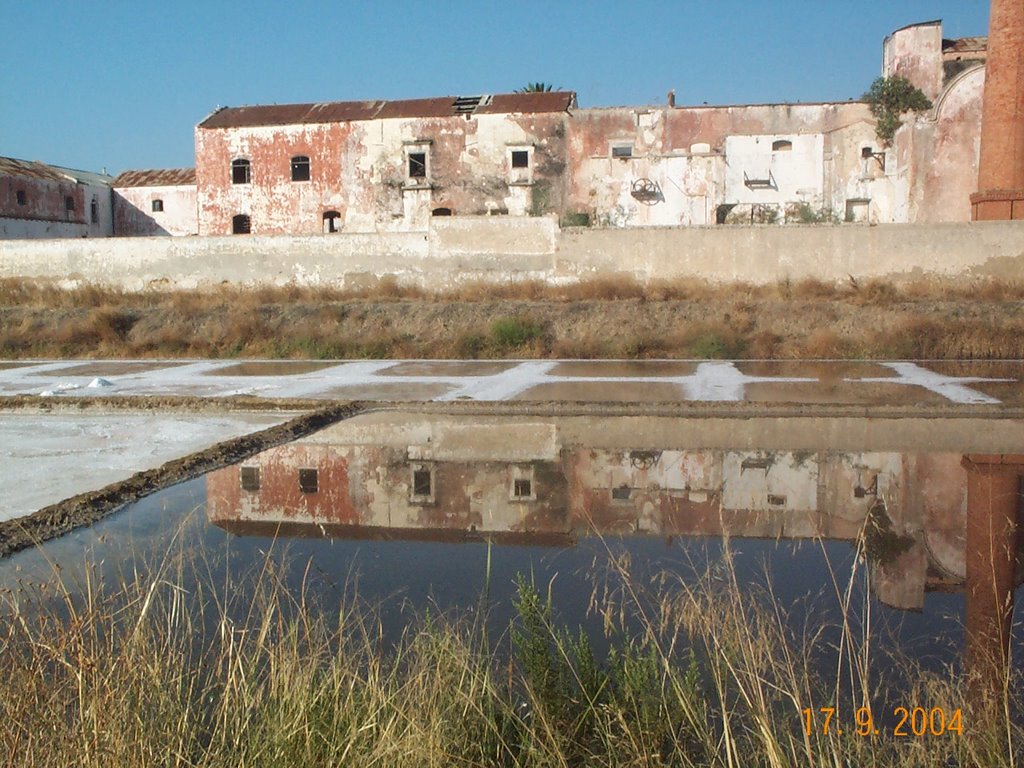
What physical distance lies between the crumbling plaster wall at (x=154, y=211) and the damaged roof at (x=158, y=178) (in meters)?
0.22

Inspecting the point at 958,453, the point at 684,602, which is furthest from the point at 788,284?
the point at 684,602

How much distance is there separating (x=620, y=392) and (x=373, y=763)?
11667mm

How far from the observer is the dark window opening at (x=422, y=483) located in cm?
894

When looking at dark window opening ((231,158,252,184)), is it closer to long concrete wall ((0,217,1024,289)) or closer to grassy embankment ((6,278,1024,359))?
long concrete wall ((0,217,1024,289))

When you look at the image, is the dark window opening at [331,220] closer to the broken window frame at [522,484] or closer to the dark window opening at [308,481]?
the dark window opening at [308,481]

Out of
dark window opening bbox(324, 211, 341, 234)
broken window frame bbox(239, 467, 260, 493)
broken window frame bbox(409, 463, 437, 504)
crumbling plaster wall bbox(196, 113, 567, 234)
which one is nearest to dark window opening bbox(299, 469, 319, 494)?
broken window frame bbox(239, 467, 260, 493)

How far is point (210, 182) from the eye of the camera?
117 feet

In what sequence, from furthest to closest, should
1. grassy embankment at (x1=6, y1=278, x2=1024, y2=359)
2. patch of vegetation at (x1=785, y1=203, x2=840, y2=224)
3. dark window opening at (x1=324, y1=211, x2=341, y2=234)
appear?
dark window opening at (x1=324, y1=211, x2=341, y2=234)
patch of vegetation at (x1=785, y1=203, x2=840, y2=224)
grassy embankment at (x1=6, y1=278, x2=1024, y2=359)

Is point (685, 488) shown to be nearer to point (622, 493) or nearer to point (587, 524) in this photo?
point (622, 493)

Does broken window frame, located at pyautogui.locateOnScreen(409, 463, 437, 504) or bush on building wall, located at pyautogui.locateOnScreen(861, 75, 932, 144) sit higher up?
bush on building wall, located at pyautogui.locateOnScreen(861, 75, 932, 144)

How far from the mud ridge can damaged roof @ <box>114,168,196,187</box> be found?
103ft

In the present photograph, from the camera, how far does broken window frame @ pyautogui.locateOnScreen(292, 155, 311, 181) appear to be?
34906mm

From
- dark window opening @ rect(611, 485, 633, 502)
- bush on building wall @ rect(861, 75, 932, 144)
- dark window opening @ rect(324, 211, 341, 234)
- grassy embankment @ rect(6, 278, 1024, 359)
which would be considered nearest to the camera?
dark window opening @ rect(611, 485, 633, 502)

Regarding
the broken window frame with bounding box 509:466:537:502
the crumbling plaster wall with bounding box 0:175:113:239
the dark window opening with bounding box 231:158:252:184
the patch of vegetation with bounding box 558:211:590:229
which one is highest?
the dark window opening with bounding box 231:158:252:184
